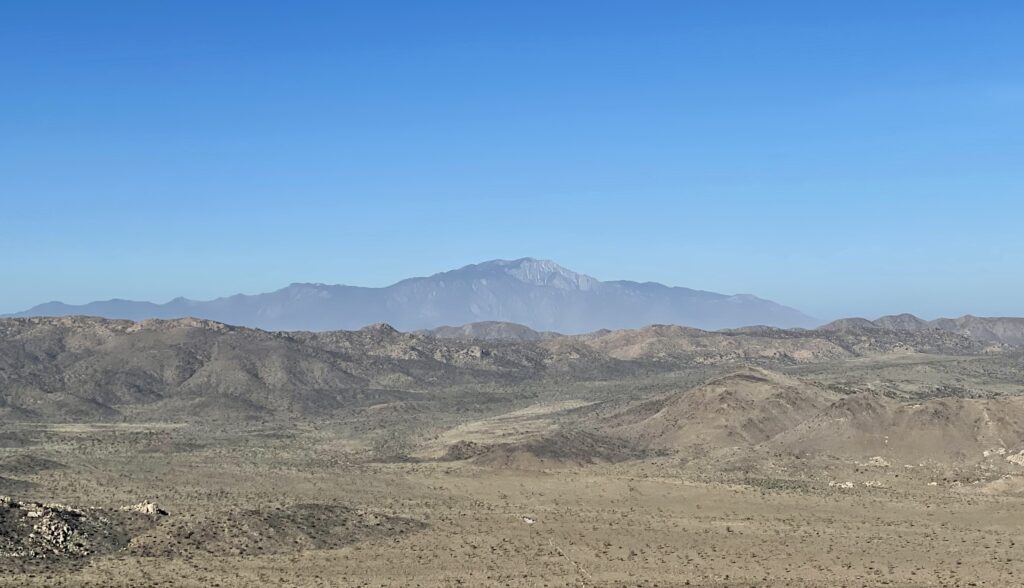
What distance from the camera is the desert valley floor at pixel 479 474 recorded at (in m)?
44.8

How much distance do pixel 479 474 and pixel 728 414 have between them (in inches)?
1090

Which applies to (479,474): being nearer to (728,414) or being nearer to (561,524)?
(561,524)

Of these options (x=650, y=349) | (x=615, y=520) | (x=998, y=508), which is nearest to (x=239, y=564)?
(x=615, y=520)

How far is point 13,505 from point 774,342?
551 ft

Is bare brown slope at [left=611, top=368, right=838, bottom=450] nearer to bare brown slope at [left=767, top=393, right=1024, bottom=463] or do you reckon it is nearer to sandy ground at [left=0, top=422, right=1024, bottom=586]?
bare brown slope at [left=767, top=393, right=1024, bottom=463]

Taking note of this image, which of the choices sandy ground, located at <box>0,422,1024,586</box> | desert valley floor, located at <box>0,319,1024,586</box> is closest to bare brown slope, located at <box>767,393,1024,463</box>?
desert valley floor, located at <box>0,319,1024,586</box>

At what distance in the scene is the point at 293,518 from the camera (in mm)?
51094

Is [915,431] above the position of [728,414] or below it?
below

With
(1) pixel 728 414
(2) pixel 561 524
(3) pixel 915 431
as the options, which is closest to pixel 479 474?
(2) pixel 561 524

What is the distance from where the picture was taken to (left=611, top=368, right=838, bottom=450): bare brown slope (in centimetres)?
8812

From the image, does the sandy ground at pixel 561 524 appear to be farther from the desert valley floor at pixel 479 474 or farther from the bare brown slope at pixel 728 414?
the bare brown slope at pixel 728 414

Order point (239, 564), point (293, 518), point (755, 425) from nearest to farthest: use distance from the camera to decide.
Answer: point (239, 564), point (293, 518), point (755, 425)

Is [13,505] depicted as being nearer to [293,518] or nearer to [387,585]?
[293,518]

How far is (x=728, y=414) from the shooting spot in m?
91.2
